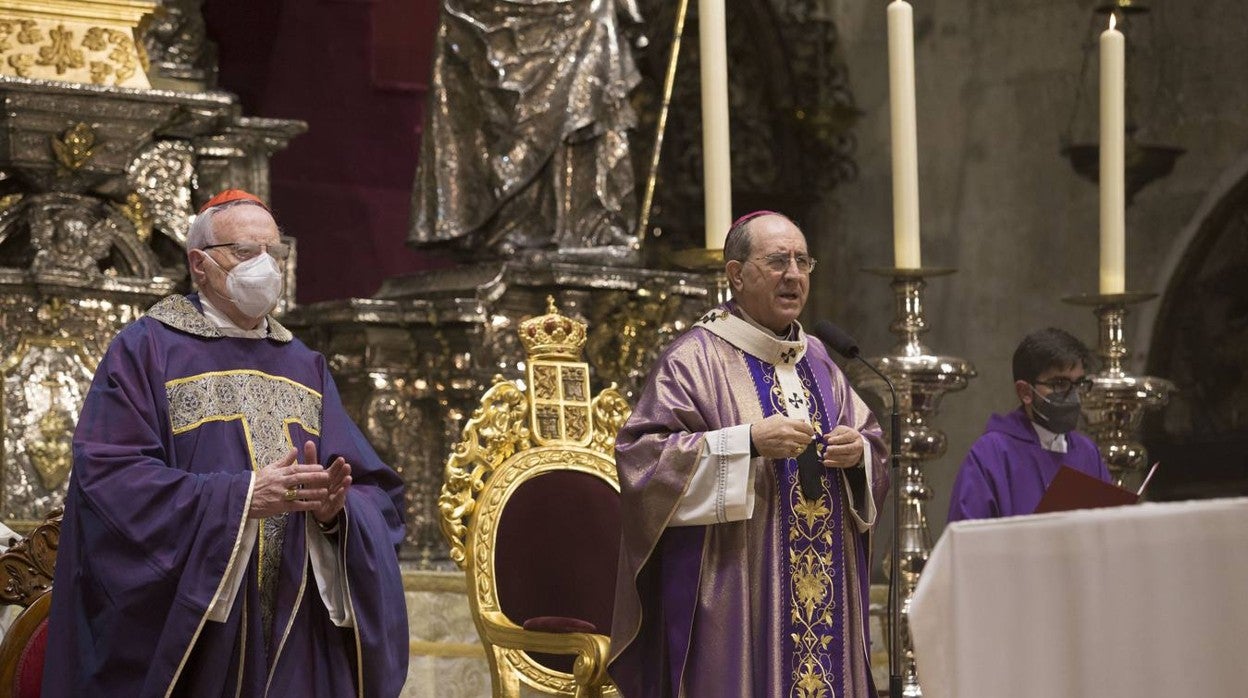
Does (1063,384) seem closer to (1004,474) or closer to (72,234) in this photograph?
(1004,474)

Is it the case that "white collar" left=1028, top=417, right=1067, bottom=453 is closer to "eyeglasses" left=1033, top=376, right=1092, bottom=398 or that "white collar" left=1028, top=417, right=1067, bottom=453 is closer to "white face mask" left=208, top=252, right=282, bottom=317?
"eyeglasses" left=1033, top=376, right=1092, bottom=398

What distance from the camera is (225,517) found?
3.89m

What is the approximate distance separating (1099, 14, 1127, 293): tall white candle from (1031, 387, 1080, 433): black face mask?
12.5 inches

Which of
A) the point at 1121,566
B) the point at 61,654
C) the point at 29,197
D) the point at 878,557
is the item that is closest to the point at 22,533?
the point at 29,197

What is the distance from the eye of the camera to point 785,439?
4.14 meters

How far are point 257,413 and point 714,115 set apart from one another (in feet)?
4.39

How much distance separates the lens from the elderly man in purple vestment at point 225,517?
12.8ft

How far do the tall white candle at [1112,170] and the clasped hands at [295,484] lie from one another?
2403mm

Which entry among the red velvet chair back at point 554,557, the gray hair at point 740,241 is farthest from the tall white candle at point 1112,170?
→ the red velvet chair back at point 554,557

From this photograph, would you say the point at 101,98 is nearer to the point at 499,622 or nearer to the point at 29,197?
the point at 29,197

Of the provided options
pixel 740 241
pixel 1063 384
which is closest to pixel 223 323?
pixel 740 241

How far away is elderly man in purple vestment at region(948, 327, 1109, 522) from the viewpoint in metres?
5.48

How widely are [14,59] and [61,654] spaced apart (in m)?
2.53

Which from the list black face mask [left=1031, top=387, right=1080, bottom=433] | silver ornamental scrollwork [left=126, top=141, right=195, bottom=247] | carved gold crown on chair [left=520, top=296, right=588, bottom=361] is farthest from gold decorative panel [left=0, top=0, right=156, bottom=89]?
black face mask [left=1031, top=387, right=1080, bottom=433]
